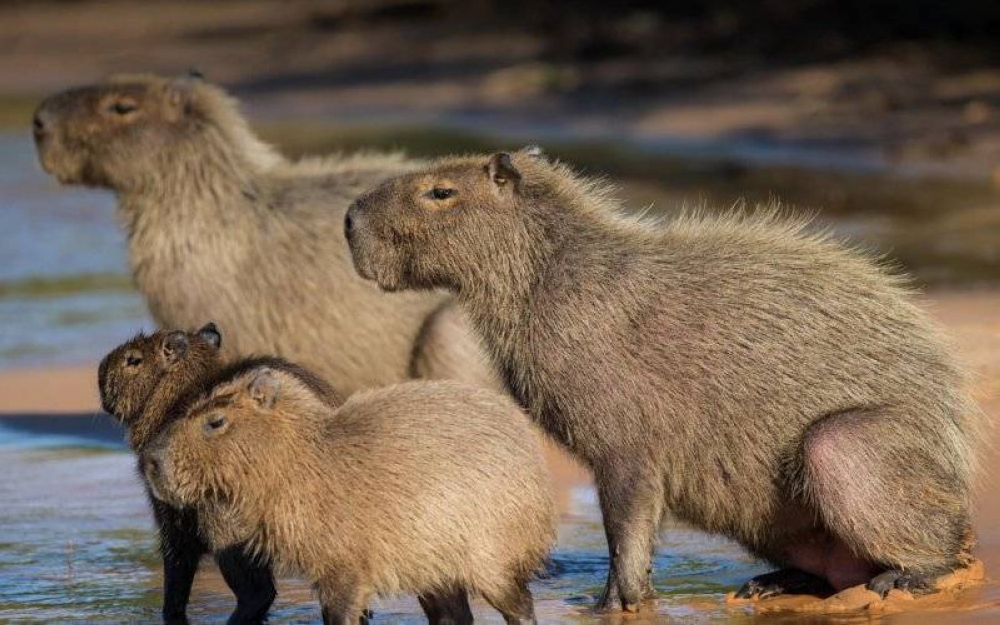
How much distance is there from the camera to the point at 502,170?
6465 mm

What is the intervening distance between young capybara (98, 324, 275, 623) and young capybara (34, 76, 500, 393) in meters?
1.80

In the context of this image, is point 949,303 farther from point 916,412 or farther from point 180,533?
point 180,533

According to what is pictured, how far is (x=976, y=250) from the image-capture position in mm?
12766

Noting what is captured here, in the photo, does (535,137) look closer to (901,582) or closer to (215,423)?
(901,582)

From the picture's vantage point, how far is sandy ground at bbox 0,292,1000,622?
5.93 meters

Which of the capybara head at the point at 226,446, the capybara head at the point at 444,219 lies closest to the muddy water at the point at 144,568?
the capybara head at the point at 226,446

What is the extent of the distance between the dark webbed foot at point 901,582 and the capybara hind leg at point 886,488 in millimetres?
22

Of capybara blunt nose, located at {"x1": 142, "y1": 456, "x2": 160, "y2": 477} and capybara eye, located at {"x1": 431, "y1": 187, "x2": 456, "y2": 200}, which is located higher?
capybara eye, located at {"x1": 431, "y1": 187, "x2": 456, "y2": 200}

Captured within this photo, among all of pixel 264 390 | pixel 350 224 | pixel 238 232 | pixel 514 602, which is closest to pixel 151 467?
pixel 264 390

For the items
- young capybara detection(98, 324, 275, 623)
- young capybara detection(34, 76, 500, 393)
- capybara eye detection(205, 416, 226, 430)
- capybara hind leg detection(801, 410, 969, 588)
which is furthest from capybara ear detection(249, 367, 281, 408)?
young capybara detection(34, 76, 500, 393)

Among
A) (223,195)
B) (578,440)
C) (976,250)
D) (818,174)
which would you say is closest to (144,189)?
(223,195)

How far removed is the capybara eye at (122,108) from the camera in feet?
28.9

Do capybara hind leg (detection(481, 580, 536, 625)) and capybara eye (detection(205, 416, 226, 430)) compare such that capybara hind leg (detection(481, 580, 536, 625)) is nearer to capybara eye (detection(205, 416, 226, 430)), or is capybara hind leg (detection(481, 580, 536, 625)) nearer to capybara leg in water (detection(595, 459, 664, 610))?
capybara leg in water (detection(595, 459, 664, 610))

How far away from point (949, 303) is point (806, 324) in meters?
4.62
